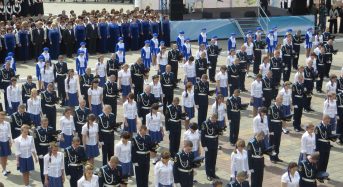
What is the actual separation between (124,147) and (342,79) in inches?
359

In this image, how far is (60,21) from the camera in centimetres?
2995

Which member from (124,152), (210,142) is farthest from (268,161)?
(124,152)

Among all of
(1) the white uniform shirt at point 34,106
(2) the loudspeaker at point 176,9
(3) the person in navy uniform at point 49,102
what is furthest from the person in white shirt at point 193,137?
(2) the loudspeaker at point 176,9

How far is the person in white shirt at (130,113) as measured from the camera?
17391mm

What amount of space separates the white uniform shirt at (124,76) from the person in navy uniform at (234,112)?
4283mm

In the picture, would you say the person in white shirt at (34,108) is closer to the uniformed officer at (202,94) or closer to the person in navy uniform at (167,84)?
the person in navy uniform at (167,84)

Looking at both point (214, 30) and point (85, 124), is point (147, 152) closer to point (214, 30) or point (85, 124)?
point (85, 124)

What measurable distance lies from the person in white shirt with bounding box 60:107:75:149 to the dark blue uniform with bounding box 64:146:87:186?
2.16 meters

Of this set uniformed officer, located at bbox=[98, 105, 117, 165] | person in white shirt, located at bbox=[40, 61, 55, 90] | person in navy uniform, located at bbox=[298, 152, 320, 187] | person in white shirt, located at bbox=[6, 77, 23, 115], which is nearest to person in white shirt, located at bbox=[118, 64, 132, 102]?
person in white shirt, located at bbox=[40, 61, 55, 90]

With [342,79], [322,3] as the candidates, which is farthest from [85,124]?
[322,3]

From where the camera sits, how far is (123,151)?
14547mm

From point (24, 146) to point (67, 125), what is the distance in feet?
5.41

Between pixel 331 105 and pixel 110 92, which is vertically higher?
pixel 110 92

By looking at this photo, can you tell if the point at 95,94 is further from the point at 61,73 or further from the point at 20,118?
the point at 61,73
